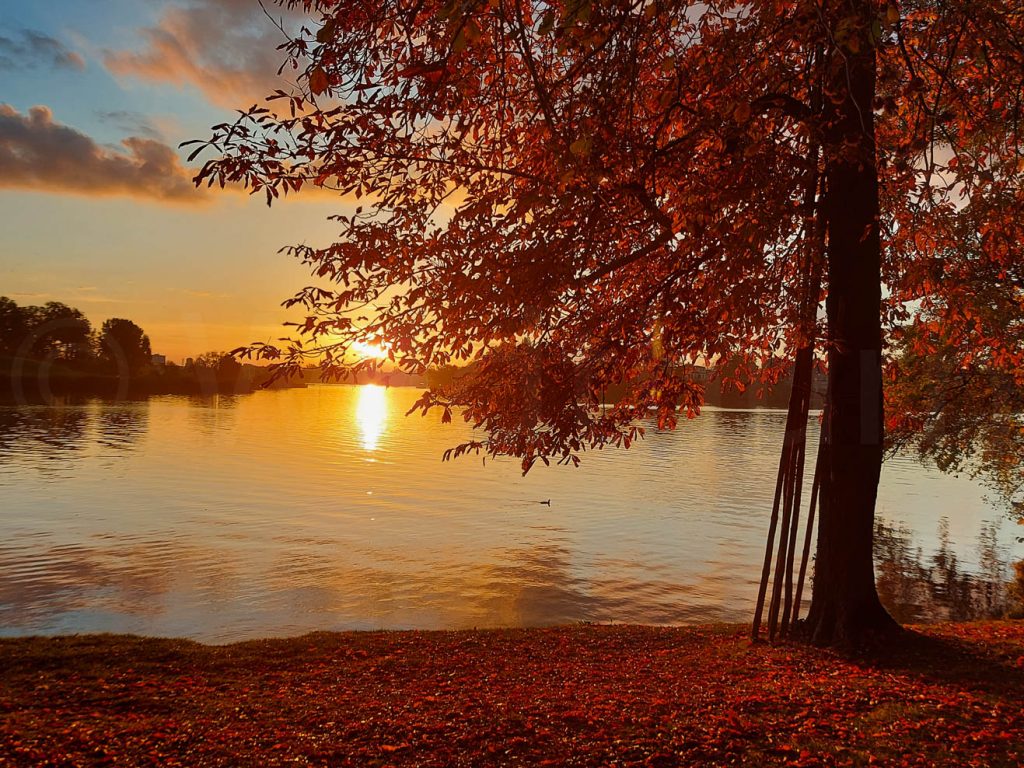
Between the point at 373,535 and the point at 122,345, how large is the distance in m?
157

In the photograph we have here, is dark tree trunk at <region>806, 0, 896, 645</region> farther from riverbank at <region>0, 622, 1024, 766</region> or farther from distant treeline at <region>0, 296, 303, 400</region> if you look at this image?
distant treeline at <region>0, 296, 303, 400</region>

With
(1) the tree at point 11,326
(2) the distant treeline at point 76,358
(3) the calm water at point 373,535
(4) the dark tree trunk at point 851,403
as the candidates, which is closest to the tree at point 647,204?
(4) the dark tree trunk at point 851,403

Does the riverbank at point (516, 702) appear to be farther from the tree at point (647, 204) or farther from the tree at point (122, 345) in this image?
the tree at point (122, 345)

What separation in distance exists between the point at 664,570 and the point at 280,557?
1443cm

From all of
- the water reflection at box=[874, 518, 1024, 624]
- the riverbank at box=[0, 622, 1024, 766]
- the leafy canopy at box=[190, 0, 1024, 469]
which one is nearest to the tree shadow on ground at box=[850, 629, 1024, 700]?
the riverbank at box=[0, 622, 1024, 766]

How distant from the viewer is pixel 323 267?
10.6 meters

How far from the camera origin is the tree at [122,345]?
534ft

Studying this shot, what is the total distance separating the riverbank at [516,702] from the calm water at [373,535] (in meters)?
6.16

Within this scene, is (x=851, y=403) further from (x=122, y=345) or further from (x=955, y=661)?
(x=122, y=345)

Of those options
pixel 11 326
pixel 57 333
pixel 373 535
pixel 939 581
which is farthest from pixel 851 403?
pixel 57 333

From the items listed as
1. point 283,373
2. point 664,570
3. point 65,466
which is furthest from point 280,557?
point 65,466

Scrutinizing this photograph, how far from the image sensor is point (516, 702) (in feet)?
28.8

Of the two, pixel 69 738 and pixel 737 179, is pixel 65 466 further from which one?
pixel 737 179

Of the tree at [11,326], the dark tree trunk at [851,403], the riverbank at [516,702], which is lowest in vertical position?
the riverbank at [516,702]
